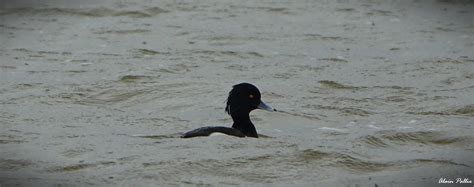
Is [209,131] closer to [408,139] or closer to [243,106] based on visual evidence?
[243,106]

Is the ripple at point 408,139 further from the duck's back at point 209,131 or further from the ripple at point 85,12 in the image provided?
the ripple at point 85,12

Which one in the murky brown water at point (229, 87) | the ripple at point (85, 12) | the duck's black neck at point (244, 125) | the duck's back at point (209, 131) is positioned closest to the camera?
the murky brown water at point (229, 87)

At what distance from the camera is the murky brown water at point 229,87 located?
1003 cm

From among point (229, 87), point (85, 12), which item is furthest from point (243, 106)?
point (85, 12)

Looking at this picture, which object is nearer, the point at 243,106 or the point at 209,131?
the point at 209,131

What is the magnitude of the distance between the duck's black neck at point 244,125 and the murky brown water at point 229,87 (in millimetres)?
207

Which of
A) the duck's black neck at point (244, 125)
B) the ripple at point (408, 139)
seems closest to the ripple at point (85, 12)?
the duck's black neck at point (244, 125)

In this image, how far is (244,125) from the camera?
11.7m

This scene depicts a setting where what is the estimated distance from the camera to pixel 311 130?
12227 millimetres

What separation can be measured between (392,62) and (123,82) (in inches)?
141

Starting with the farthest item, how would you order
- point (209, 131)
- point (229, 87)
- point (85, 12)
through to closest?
point (85, 12), point (229, 87), point (209, 131)

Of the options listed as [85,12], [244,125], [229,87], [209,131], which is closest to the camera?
[209,131]

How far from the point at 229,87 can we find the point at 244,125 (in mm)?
2448

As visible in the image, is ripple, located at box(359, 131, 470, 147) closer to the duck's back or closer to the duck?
the duck
